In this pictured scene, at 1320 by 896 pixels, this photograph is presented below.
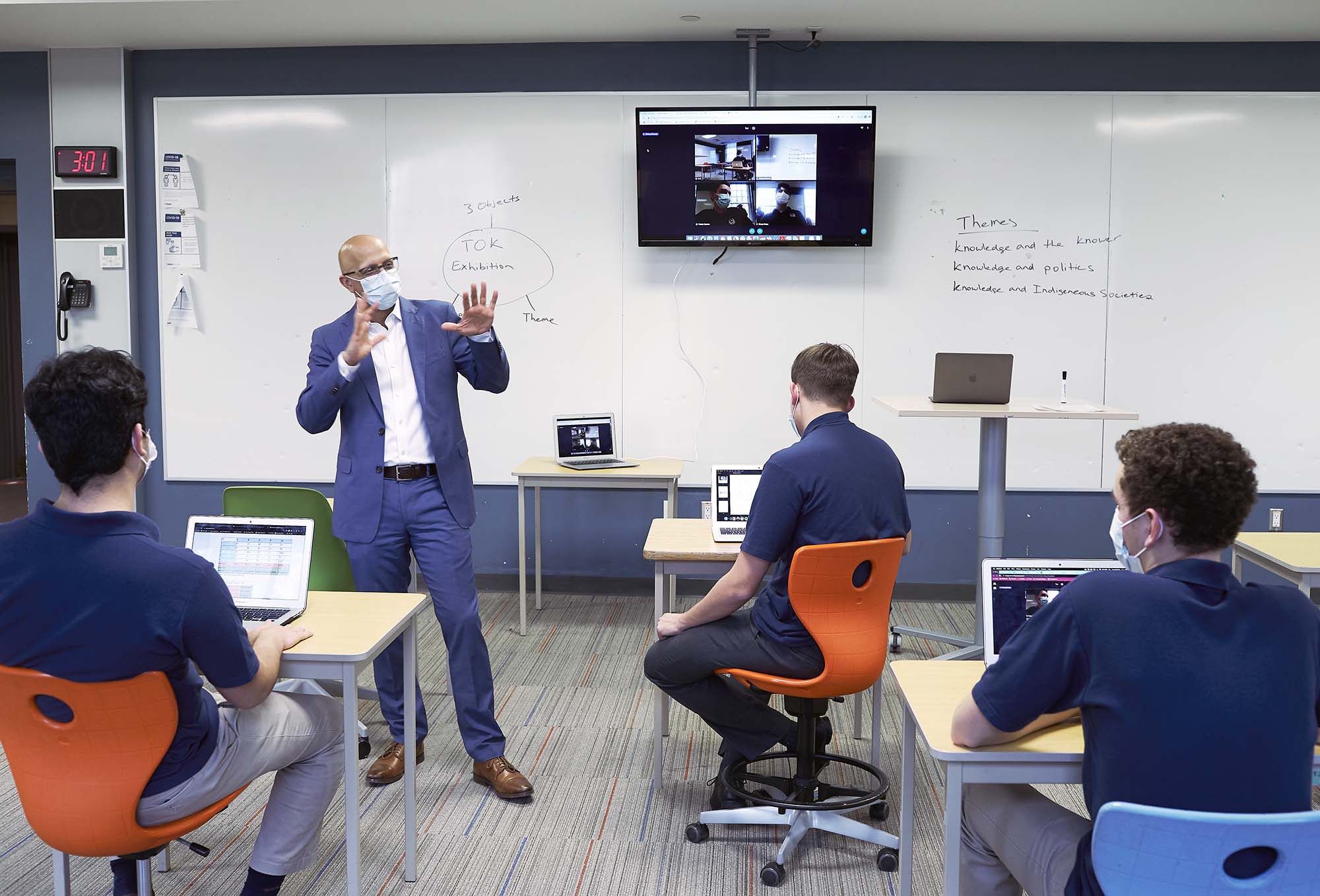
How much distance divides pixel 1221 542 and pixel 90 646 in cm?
182

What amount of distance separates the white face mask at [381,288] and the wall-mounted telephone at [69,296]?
10.3 ft

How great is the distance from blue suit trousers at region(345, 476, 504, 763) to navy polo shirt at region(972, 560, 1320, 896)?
1.82 m

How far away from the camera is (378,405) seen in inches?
113

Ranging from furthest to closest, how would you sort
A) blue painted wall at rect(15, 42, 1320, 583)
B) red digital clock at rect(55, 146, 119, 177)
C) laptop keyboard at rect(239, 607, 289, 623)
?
red digital clock at rect(55, 146, 119, 177) < blue painted wall at rect(15, 42, 1320, 583) < laptop keyboard at rect(239, 607, 289, 623)

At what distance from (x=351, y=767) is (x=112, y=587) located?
0.69 meters

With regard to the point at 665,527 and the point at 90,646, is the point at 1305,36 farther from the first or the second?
the point at 90,646

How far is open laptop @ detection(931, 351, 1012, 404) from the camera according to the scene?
3652 mm

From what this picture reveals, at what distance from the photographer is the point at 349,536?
287 centimetres

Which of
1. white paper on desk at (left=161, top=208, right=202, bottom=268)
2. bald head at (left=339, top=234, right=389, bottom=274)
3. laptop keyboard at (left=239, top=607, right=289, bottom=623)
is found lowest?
laptop keyboard at (left=239, top=607, right=289, bottom=623)

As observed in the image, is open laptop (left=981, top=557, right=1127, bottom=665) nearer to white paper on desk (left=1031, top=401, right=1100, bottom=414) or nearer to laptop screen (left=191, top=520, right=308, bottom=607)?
laptop screen (left=191, top=520, right=308, bottom=607)

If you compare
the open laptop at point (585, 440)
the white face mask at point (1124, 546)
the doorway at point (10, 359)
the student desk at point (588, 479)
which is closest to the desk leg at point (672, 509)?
the student desk at point (588, 479)

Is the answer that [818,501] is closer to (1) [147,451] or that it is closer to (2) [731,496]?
(2) [731,496]

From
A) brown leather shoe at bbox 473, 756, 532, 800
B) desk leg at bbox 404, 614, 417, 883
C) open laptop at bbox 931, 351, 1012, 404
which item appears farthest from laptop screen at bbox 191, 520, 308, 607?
open laptop at bbox 931, 351, 1012, 404

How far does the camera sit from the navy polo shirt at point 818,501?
2336 mm
